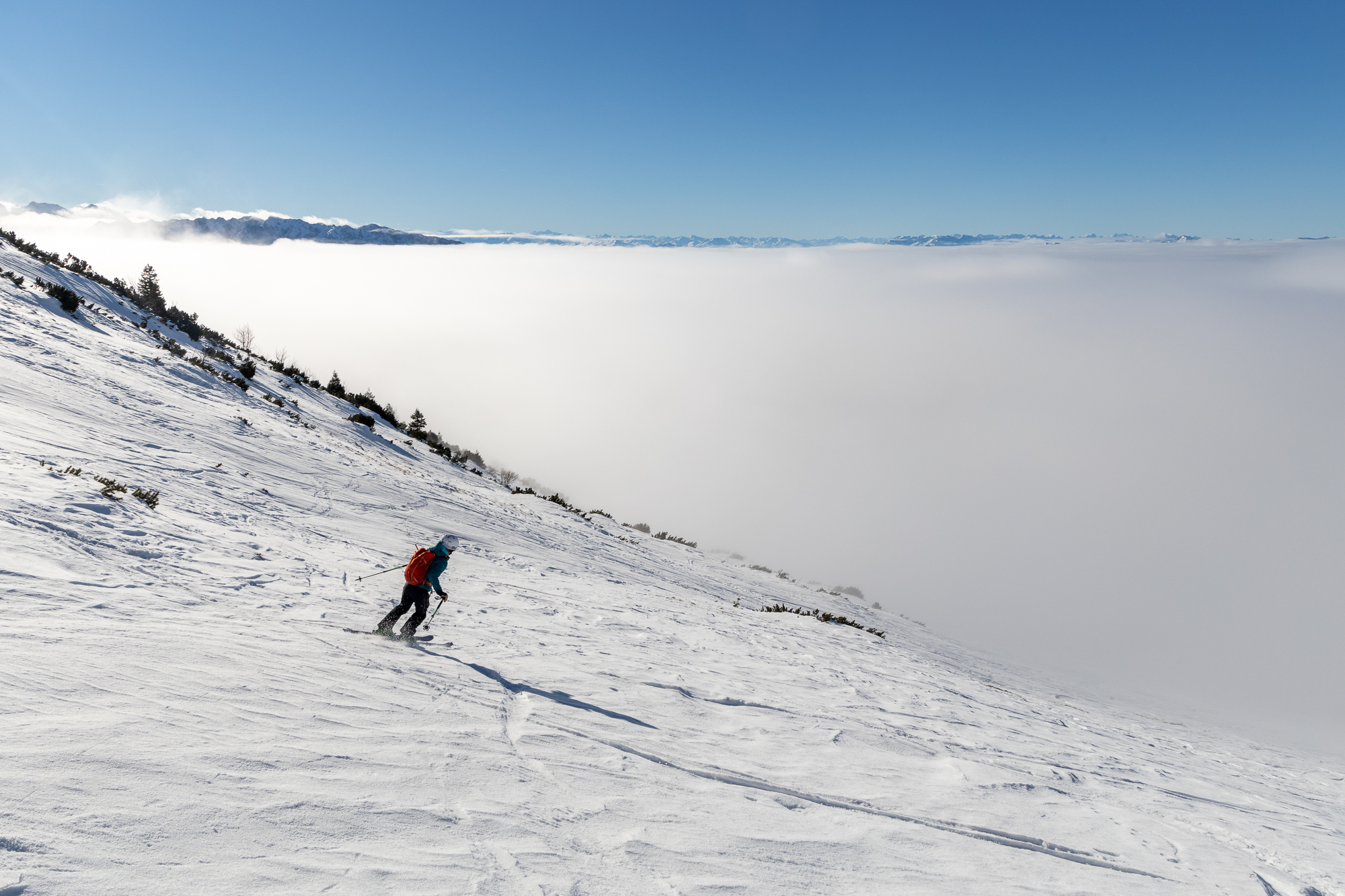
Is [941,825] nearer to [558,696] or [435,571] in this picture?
[558,696]

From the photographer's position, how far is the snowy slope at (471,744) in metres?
2.96

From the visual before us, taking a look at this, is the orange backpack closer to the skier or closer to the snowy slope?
the skier

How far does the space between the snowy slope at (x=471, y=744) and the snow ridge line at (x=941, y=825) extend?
4 centimetres

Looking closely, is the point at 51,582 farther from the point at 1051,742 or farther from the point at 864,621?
the point at 864,621

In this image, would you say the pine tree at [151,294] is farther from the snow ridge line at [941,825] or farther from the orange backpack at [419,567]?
the snow ridge line at [941,825]

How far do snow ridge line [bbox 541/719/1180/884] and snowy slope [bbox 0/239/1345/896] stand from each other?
4 centimetres

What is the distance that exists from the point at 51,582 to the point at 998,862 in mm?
7628

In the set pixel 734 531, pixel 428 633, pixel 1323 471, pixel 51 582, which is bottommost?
pixel 734 531

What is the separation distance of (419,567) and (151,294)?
29528 mm

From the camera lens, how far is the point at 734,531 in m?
83.1

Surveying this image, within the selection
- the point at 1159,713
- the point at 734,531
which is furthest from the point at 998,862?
the point at 734,531

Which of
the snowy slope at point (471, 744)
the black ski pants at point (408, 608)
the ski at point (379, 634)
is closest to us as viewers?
the snowy slope at point (471, 744)

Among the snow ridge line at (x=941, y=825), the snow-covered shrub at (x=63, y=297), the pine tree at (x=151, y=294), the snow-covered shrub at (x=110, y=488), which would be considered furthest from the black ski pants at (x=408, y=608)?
the pine tree at (x=151, y=294)

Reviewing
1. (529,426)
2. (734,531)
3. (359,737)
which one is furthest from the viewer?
(529,426)
